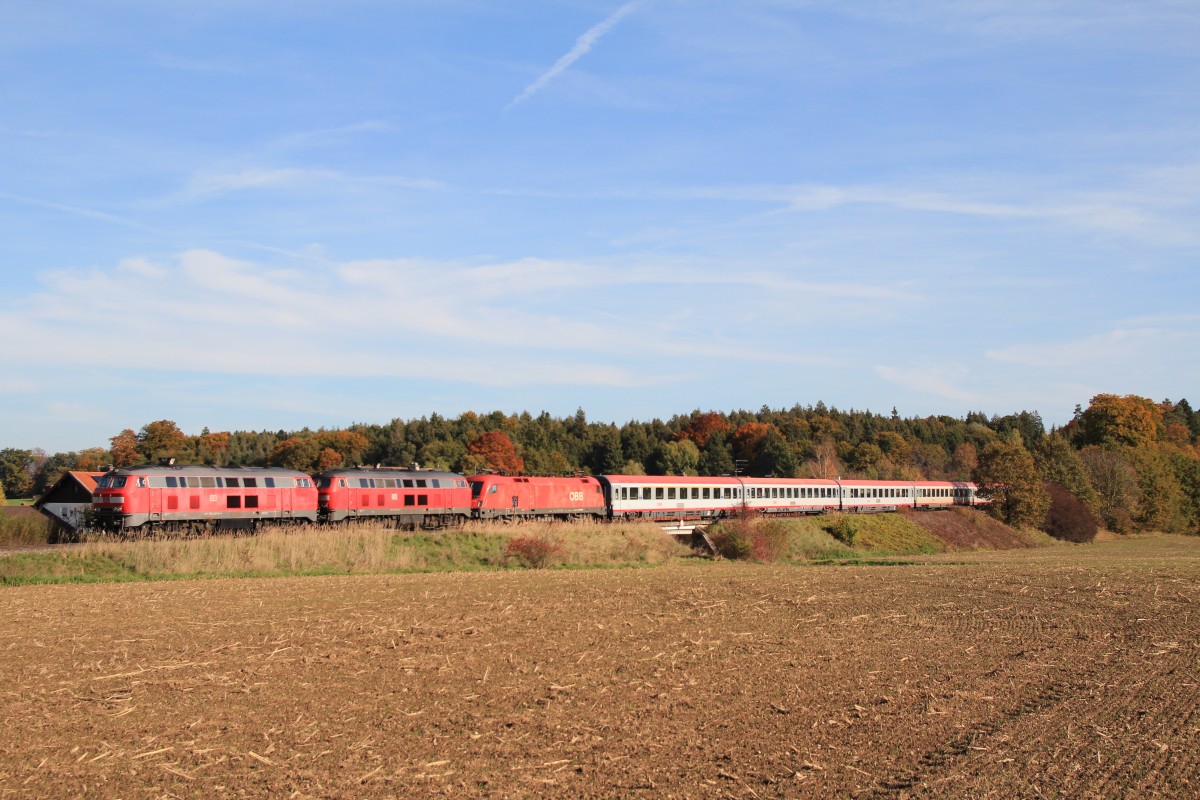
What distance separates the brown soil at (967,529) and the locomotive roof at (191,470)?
148 feet

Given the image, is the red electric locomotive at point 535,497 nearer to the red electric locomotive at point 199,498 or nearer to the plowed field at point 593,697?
the red electric locomotive at point 199,498

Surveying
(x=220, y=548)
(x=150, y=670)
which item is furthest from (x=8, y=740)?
(x=220, y=548)

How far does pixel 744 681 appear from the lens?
584 inches

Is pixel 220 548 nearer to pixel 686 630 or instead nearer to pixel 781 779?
pixel 686 630

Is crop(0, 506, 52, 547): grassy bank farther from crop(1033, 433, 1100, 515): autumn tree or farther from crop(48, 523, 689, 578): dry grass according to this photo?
crop(1033, 433, 1100, 515): autumn tree

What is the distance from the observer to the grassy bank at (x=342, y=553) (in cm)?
2978

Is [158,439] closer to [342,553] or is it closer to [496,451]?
[496,451]

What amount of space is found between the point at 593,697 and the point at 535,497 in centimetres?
3667

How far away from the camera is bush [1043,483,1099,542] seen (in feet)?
261

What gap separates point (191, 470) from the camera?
38719 mm

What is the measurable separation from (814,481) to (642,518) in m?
19.4

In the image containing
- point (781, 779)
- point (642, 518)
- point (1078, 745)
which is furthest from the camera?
point (642, 518)

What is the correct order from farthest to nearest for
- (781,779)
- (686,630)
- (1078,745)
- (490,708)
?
(686,630) → (490,708) → (1078,745) → (781,779)

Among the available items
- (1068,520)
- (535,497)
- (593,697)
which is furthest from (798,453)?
(593,697)
